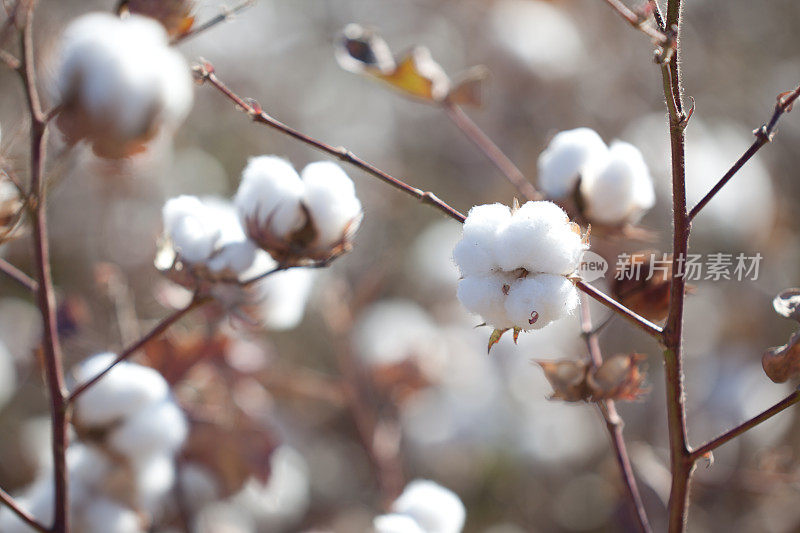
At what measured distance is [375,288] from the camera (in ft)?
4.46

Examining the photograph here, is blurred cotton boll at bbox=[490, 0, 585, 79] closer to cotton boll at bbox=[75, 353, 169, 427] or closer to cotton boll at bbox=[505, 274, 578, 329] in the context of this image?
cotton boll at bbox=[75, 353, 169, 427]

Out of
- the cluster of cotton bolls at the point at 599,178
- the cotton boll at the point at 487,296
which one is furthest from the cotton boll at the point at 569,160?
the cotton boll at the point at 487,296

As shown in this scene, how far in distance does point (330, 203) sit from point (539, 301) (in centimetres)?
22

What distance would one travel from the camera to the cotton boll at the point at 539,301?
1.64 feet

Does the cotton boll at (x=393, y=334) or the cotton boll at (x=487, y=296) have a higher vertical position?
the cotton boll at (x=487, y=296)

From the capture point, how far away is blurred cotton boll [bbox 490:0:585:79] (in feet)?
6.16

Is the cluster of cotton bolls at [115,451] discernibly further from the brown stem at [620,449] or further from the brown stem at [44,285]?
the brown stem at [620,449]

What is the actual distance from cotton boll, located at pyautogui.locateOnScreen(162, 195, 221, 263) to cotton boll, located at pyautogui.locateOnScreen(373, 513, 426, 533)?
266 millimetres

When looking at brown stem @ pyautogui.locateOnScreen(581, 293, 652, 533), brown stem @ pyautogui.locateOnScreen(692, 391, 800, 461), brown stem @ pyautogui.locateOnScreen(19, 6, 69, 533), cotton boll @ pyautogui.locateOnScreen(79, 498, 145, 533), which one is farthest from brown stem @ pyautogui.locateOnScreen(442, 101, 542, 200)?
cotton boll @ pyautogui.locateOnScreen(79, 498, 145, 533)

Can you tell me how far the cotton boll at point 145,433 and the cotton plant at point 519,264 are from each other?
432 mm

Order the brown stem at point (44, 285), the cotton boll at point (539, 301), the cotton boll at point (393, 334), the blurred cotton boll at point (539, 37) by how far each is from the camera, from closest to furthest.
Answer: the cotton boll at point (539, 301)
the brown stem at point (44, 285)
the cotton boll at point (393, 334)
the blurred cotton boll at point (539, 37)

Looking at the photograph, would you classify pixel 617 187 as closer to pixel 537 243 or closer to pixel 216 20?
pixel 537 243

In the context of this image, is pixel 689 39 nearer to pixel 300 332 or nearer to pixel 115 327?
pixel 300 332

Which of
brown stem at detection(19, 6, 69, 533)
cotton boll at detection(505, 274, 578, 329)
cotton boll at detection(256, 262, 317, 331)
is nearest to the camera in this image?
cotton boll at detection(505, 274, 578, 329)
